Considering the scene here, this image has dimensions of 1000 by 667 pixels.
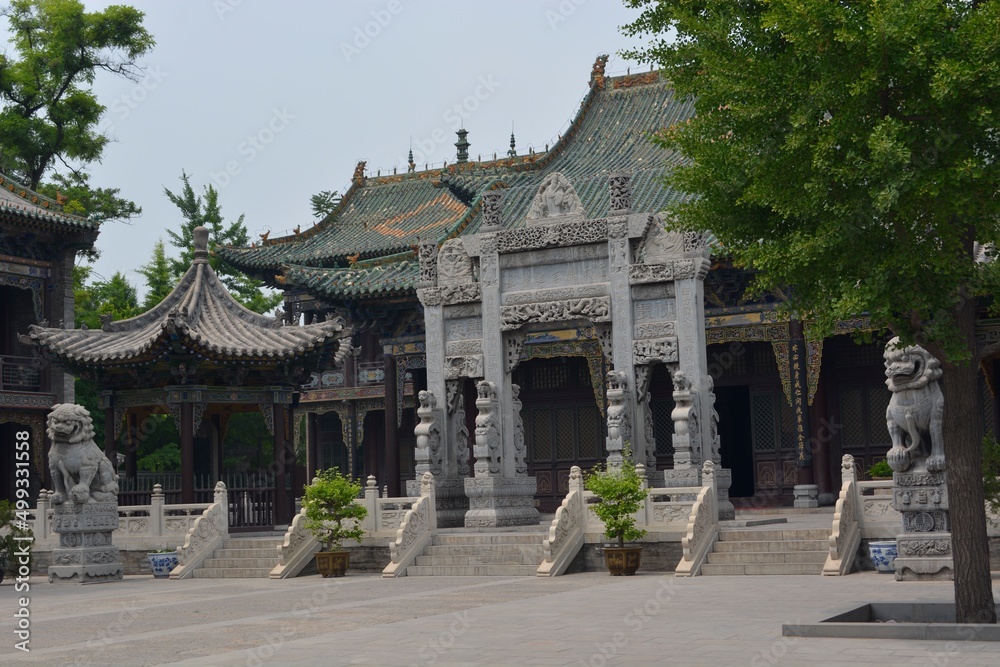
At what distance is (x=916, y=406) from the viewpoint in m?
14.9

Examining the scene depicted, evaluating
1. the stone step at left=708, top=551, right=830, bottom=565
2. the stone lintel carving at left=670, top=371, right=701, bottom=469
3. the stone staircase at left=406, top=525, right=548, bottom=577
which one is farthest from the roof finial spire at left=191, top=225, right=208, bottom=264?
the stone step at left=708, top=551, right=830, bottom=565

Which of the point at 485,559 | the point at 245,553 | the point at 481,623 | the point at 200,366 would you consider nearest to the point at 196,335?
the point at 200,366

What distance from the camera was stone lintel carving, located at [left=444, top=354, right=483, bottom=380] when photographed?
69.3 feet

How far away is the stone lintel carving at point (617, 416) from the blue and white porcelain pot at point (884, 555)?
443 centimetres

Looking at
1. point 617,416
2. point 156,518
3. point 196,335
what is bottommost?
point 156,518

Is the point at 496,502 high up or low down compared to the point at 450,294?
down

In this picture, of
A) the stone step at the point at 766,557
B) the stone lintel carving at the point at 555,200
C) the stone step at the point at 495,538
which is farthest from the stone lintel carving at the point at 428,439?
the stone step at the point at 766,557

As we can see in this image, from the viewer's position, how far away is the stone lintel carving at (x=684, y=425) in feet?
62.2

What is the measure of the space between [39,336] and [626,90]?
52.0 ft

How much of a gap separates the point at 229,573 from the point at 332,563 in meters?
2.18

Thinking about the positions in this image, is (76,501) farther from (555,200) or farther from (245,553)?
(555,200)

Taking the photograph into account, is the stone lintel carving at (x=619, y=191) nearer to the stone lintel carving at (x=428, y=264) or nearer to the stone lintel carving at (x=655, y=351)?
the stone lintel carving at (x=655, y=351)

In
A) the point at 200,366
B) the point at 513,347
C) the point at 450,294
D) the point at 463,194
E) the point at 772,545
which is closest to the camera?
the point at 772,545

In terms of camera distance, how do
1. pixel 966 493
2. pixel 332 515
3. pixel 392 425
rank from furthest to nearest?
1. pixel 392 425
2. pixel 332 515
3. pixel 966 493
